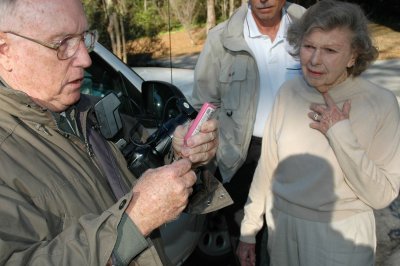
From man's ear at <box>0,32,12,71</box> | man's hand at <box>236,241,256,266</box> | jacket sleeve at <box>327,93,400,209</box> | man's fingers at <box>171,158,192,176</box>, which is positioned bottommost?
man's hand at <box>236,241,256,266</box>

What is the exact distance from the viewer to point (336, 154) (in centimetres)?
188

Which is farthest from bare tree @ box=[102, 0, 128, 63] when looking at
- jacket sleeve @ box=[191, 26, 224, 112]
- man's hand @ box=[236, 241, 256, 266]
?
man's hand @ box=[236, 241, 256, 266]

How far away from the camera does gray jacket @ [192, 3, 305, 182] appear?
2793 millimetres

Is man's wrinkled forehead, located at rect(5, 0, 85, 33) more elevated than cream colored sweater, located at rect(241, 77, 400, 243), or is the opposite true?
man's wrinkled forehead, located at rect(5, 0, 85, 33)

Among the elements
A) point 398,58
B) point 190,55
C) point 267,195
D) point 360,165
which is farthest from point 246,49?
point 190,55

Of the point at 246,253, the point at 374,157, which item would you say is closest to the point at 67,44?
the point at 374,157

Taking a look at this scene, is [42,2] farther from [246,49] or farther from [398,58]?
[398,58]

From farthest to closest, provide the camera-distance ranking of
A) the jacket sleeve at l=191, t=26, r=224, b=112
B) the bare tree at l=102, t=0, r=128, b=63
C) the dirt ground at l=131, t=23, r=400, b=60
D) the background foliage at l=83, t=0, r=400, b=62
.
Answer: the dirt ground at l=131, t=23, r=400, b=60, the background foliage at l=83, t=0, r=400, b=62, the bare tree at l=102, t=0, r=128, b=63, the jacket sleeve at l=191, t=26, r=224, b=112

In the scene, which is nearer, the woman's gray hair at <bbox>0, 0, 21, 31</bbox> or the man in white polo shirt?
the woman's gray hair at <bbox>0, 0, 21, 31</bbox>

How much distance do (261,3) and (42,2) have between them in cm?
170

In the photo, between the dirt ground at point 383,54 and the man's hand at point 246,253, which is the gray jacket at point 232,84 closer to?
the dirt ground at point 383,54

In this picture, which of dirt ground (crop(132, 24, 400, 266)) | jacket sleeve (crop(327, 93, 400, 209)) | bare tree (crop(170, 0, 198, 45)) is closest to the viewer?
jacket sleeve (crop(327, 93, 400, 209))

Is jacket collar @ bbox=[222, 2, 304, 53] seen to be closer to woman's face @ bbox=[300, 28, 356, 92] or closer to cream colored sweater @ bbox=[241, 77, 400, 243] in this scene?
cream colored sweater @ bbox=[241, 77, 400, 243]

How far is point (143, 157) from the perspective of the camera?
181 cm
